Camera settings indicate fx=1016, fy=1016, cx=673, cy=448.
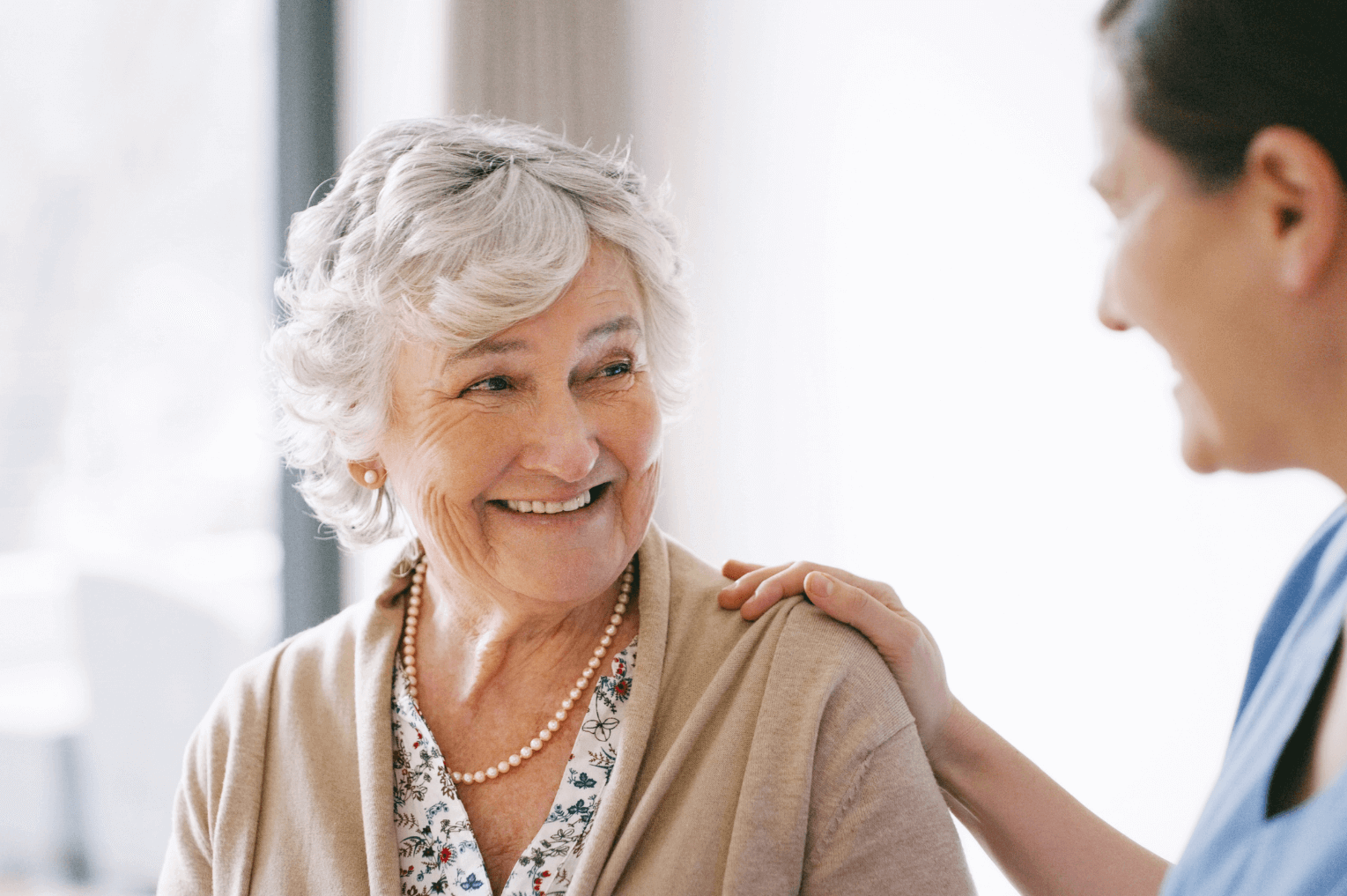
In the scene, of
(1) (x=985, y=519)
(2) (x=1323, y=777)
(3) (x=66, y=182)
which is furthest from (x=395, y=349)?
(3) (x=66, y=182)

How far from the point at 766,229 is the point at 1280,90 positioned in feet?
6.13

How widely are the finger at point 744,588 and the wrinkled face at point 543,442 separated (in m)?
0.13

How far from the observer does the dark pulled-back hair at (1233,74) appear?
1.92ft

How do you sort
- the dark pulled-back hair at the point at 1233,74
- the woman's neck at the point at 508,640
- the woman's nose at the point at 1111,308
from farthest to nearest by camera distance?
the woman's neck at the point at 508,640 → the woman's nose at the point at 1111,308 → the dark pulled-back hair at the point at 1233,74

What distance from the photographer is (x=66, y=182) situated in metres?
2.40

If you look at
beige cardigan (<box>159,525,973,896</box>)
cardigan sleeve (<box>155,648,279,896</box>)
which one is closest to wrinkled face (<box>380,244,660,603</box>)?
beige cardigan (<box>159,525,973,896</box>)

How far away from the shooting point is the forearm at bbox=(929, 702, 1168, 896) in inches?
45.9

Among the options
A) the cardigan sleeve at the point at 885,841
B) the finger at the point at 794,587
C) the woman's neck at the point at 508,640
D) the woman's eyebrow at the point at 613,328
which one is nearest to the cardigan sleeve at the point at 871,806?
the cardigan sleeve at the point at 885,841

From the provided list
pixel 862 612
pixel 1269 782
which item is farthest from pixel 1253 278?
pixel 862 612

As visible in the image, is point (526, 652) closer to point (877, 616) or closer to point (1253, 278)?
point (877, 616)

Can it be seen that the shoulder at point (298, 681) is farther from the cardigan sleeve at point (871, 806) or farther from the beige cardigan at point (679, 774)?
the cardigan sleeve at point (871, 806)

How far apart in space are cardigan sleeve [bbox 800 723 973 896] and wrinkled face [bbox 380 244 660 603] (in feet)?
1.28

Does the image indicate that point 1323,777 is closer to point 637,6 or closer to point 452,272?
point 452,272

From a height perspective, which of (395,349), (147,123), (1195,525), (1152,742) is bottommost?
(1152,742)
